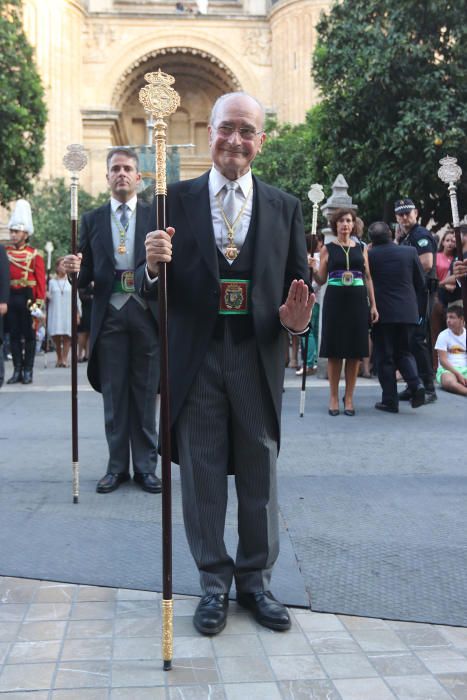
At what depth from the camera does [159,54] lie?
5794 cm

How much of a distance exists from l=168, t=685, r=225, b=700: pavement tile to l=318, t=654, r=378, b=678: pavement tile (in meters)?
0.42

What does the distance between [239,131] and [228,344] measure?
884mm

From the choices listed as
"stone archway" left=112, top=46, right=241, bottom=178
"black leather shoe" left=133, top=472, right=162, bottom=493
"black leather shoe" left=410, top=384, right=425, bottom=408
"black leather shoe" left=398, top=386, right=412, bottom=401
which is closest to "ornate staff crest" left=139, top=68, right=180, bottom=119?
"black leather shoe" left=133, top=472, right=162, bottom=493

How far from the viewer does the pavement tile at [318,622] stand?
349 centimetres

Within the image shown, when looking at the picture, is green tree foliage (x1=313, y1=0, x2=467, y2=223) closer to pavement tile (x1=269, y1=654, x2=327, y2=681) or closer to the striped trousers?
the striped trousers

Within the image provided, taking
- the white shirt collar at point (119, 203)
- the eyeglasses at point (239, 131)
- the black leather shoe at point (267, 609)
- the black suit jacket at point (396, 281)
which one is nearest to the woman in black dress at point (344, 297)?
the black suit jacket at point (396, 281)

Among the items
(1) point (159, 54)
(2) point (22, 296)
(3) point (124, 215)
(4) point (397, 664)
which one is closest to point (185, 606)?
(4) point (397, 664)

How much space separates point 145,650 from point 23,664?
1.48 feet

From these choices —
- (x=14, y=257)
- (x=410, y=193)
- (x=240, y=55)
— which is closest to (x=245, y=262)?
(x=14, y=257)

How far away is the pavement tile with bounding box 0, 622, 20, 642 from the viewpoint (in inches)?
133

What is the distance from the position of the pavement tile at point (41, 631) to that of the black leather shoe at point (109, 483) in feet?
7.31

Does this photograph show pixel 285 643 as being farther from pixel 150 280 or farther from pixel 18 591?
pixel 150 280

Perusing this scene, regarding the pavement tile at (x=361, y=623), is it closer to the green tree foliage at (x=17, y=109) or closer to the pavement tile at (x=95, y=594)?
the pavement tile at (x=95, y=594)

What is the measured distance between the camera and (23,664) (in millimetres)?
3146
